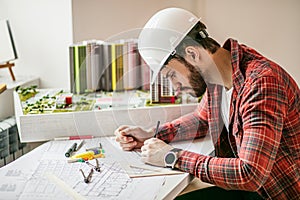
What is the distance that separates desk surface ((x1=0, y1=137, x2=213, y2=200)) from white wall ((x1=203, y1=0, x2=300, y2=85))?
112cm

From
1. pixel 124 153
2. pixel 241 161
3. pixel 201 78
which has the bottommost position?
pixel 124 153

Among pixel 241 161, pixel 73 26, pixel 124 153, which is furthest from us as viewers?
pixel 73 26

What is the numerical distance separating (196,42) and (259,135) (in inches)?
14.8

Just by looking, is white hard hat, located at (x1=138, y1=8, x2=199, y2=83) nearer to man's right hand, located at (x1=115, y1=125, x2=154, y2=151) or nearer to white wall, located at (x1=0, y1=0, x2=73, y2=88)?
man's right hand, located at (x1=115, y1=125, x2=154, y2=151)

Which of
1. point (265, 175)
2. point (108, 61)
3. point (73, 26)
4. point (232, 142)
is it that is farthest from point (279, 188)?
point (73, 26)

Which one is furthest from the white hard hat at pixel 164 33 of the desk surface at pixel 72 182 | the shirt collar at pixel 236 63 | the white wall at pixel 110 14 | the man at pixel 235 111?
the white wall at pixel 110 14

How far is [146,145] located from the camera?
1.69m

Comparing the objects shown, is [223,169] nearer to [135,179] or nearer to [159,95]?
[135,179]

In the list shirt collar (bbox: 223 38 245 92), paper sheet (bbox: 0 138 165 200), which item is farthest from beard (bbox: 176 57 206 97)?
paper sheet (bbox: 0 138 165 200)

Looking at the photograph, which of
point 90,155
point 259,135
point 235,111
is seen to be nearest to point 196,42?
point 235,111

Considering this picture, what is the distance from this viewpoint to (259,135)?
4.58 ft

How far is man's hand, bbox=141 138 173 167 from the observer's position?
1.62 metres

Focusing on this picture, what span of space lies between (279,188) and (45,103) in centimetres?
106

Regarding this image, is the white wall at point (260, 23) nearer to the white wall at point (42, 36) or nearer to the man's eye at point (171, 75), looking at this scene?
the white wall at point (42, 36)
